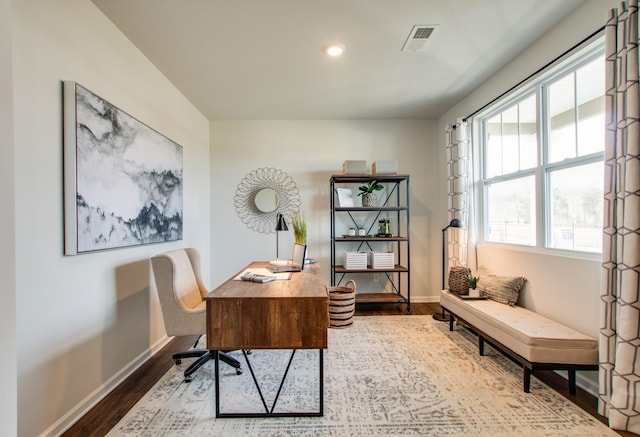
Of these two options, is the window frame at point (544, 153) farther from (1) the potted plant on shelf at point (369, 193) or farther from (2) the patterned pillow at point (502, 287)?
(1) the potted plant on shelf at point (369, 193)

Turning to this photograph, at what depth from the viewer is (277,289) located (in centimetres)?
204

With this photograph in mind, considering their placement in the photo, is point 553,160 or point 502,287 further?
point 502,287

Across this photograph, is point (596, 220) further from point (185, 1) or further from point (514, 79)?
point (185, 1)

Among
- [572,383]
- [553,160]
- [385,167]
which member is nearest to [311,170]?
[385,167]

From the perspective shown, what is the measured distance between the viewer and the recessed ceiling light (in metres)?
2.64

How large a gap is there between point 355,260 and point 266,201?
59.5 inches

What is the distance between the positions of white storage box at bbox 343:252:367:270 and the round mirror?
4.16 feet

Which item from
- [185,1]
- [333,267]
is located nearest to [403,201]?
[333,267]

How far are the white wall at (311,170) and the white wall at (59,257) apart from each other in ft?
6.20

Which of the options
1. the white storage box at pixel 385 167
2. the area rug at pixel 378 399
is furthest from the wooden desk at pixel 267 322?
the white storage box at pixel 385 167

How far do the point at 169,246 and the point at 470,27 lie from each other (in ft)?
10.9

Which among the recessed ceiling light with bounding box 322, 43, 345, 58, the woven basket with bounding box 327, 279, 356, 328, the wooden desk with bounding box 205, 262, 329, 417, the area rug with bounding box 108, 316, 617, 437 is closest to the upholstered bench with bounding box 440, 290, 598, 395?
the area rug with bounding box 108, 316, 617, 437

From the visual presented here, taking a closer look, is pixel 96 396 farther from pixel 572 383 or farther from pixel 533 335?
pixel 572 383

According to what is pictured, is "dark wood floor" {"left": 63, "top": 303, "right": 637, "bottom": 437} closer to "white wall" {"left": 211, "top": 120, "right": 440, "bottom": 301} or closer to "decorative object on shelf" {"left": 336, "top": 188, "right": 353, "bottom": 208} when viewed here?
"white wall" {"left": 211, "top": 120, "right": 440, "bottom": 301}
